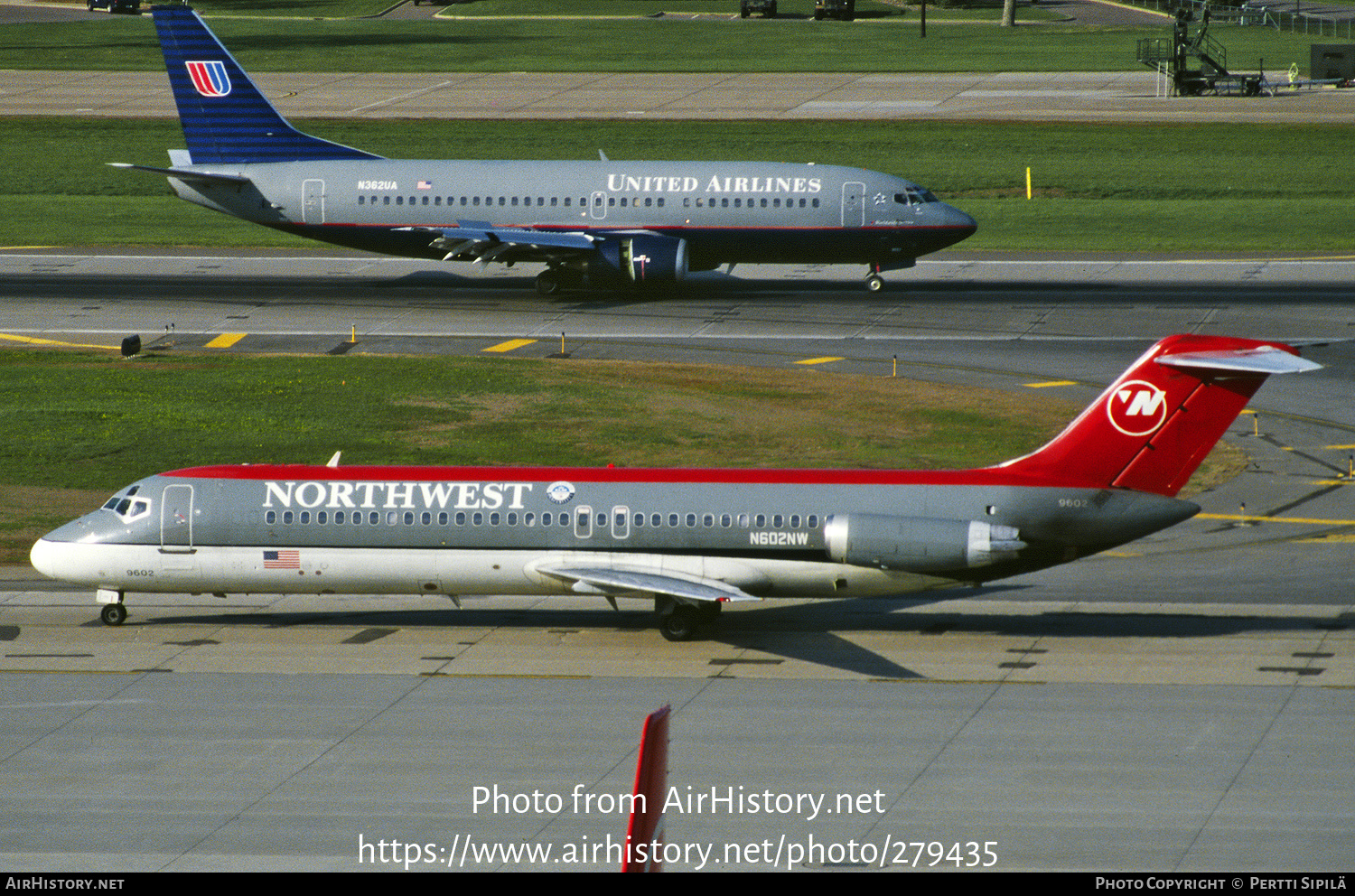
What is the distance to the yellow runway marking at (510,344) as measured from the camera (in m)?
61.9

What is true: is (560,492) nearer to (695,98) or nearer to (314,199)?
(314,199)

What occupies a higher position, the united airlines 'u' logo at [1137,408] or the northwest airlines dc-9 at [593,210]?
the northwest airlines dc-9 at [593,210]

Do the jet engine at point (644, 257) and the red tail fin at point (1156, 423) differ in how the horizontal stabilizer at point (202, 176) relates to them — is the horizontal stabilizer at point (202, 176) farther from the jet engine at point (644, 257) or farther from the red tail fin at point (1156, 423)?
the red tail fin at point (1156, 423)

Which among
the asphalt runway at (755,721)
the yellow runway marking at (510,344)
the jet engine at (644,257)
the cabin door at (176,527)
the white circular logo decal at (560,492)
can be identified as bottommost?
the asphalt runway at (755,721)

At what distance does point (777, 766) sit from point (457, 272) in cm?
5294

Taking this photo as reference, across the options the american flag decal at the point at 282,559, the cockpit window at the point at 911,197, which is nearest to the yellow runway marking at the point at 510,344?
the cockpit window at the point at 911,197

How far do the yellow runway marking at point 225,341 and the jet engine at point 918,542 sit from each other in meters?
36.5

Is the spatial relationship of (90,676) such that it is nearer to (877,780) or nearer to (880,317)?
(877,780)

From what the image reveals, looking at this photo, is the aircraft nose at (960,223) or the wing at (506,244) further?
the aircraft nose at (960,223)

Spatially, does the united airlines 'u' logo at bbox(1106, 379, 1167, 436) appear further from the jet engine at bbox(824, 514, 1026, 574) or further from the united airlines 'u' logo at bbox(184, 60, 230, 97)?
the united airlines 'u' logo at bbox(184, 60, 230, 97)

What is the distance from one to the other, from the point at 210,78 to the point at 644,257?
2046 centimetres

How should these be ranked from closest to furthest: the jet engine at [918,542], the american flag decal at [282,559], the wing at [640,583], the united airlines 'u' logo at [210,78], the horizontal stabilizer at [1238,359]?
the horizontal stabilizer at [1238,359] → the wing at [640,583] → the jet engine at [918,542] → the american flag decal at [282,559] → the united airlines 'u' logo at [210,78]

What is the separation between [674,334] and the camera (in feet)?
211

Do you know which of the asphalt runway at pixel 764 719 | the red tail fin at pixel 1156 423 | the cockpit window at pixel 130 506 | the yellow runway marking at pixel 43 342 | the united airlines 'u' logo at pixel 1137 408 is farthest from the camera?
the yellow runway marking at pixel 43 342
